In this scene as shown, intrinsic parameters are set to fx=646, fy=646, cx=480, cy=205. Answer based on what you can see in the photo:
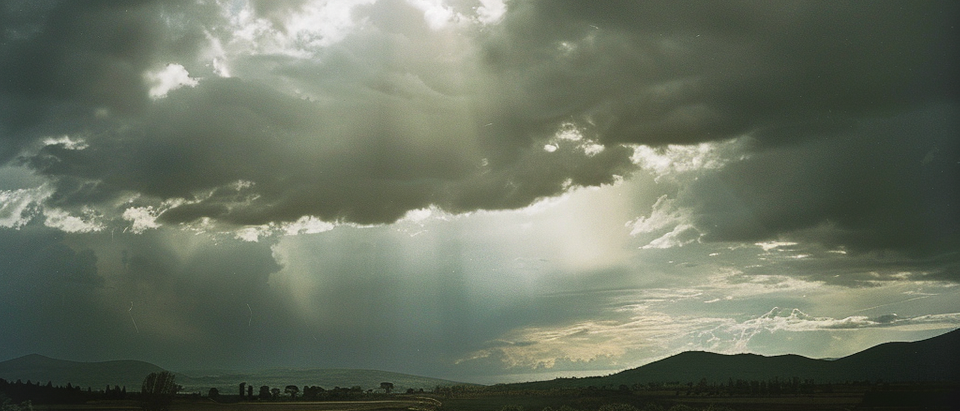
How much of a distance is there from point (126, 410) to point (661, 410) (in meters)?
151

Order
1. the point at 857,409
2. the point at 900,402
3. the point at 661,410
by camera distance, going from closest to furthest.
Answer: the point at 661,410, the point at 857,409, the point at 900,402

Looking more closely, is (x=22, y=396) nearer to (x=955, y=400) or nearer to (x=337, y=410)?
(x=337, y=410)

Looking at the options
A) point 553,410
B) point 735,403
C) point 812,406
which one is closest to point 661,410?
point 553,410

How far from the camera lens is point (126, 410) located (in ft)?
618

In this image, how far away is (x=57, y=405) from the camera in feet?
633

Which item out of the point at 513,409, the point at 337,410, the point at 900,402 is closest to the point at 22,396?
the point at 337,410

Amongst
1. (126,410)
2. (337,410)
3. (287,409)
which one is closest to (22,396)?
(126,410)

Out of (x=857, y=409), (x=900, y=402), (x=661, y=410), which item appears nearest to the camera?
(x=661, y=410)

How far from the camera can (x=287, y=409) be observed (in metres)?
194

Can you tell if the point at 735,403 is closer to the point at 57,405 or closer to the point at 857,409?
the point at 857,409

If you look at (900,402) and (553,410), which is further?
(900,402)

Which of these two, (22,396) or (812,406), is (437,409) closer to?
(812,406)

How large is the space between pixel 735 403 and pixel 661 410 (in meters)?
49.8

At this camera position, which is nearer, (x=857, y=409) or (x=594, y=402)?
(x=857, y=409)
